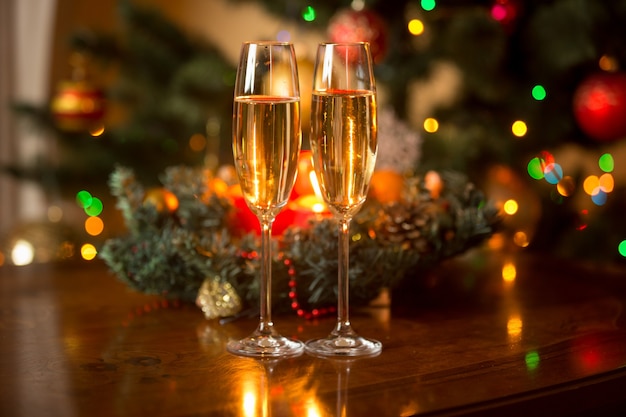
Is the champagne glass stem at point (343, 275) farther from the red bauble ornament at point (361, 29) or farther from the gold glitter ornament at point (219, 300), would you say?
the red bauble ornament at point (361, 29)

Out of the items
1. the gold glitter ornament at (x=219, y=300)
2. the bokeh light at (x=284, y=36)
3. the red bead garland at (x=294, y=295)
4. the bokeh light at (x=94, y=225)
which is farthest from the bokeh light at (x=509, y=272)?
the bokeh light at (x=94, y=225)

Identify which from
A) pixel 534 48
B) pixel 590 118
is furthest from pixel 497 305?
pixel 534 48

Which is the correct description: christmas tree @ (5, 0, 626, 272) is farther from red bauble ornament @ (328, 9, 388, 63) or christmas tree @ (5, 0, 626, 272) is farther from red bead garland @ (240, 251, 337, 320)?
red bead garland @ (240, 251, 337, 320)

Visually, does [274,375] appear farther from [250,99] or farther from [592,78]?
[592,78]

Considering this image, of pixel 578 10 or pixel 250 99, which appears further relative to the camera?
pixel 578 10

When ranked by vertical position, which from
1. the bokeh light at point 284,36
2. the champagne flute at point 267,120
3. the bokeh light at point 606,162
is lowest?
the bokeh light at point 606,162

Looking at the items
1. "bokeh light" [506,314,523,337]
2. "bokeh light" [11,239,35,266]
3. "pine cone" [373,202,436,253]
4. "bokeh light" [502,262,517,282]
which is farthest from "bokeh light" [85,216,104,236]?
"bokeh light" [506,314,523,337]

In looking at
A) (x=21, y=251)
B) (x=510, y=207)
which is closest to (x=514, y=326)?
(x=510, y=207)
